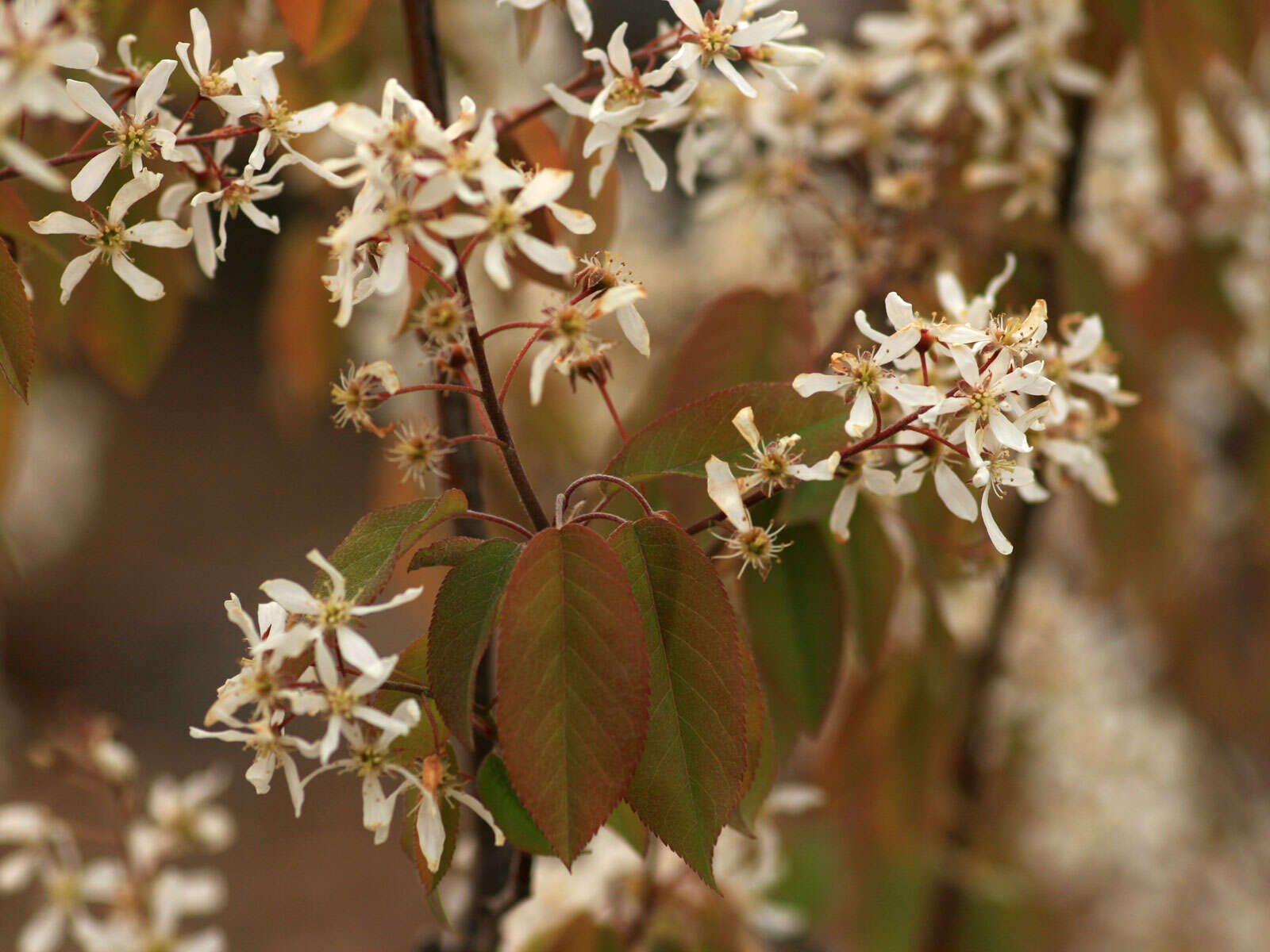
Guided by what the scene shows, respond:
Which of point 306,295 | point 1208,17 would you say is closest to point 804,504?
point 1208,17

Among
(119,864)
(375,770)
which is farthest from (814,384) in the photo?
(119,864)

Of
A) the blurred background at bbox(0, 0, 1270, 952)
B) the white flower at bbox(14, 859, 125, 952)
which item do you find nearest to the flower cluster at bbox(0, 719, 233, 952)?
the white flower at bbox(14, 859, 125, 952)

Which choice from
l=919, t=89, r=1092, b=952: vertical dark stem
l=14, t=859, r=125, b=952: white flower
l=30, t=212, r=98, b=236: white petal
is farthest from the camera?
l=919, t=89, r=1092, b=952: vertical dark stem

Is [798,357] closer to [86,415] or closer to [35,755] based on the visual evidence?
[35,755]

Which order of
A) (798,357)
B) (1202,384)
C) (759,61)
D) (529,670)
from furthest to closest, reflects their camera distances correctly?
(1202,384), (798,357), (759,61), (529,670)

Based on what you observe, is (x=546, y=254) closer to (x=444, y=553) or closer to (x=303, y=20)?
A: (x=444, y=553)

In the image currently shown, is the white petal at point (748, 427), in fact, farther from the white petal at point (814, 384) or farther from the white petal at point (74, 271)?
the white petal at point (74, 271)

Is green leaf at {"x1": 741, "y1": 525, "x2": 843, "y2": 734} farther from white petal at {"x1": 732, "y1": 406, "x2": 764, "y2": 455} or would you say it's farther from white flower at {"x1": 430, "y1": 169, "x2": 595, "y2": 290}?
white flower at {"x1": 430, "y1": 169, "x2": 595, "y2": 290}
